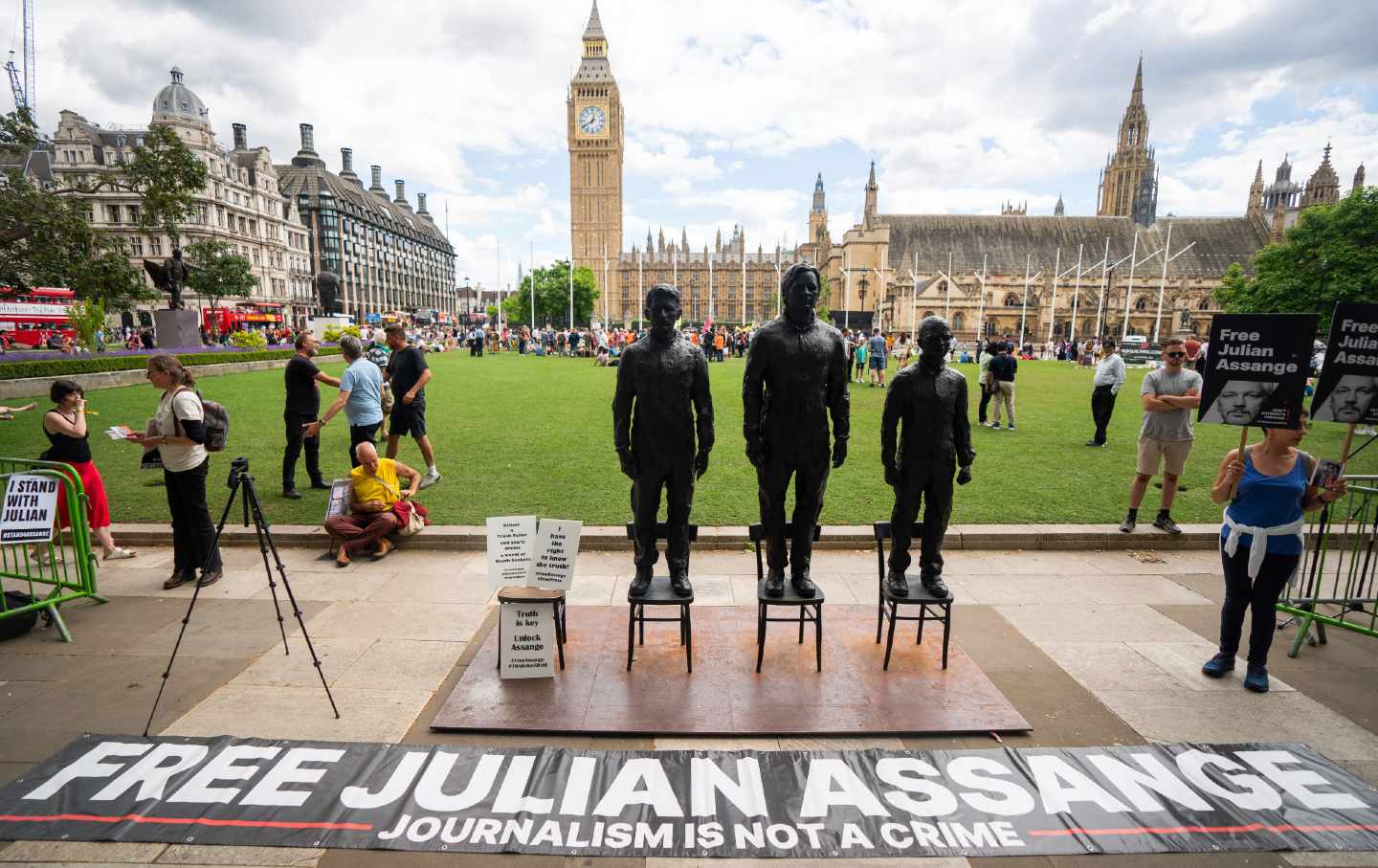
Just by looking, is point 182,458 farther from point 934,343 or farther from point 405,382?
point 934,343

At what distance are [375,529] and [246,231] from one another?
79938 millimetres

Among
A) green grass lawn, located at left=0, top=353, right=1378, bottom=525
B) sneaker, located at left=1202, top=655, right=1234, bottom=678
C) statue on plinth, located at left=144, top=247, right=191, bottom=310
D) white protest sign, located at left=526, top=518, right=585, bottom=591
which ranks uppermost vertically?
statue on plinth, located at left=144, top=247, right=191, bottom=310

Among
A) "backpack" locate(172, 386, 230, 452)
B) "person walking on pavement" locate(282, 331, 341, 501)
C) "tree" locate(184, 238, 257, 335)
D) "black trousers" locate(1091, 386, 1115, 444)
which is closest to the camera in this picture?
"backpack" locate(172, 386, 230, 452)

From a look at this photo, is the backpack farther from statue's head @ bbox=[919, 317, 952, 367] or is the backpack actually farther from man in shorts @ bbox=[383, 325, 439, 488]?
statue's head @ bbox=[919, 317, 952, 367]

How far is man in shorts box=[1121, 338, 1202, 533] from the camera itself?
23.6ft

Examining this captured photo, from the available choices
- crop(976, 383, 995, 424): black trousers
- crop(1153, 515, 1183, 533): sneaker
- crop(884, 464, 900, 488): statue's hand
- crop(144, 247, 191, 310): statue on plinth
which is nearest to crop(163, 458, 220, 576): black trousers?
crop(884, 464, 900, 488): statue's hand

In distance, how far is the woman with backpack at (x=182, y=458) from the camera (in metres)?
5.78

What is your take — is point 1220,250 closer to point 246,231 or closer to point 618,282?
point 618,282

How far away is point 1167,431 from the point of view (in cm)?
725

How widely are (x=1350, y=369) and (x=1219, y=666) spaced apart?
2.45m

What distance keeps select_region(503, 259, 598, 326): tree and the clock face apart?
2039cm

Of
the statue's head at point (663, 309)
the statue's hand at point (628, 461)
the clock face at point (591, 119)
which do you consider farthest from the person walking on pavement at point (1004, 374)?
the clock face at point (591, 119)

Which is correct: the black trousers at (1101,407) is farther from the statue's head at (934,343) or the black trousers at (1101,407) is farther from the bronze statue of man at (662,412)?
the bronze statue of man at (662,412)

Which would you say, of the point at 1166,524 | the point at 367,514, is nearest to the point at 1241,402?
the point at 1166,524
